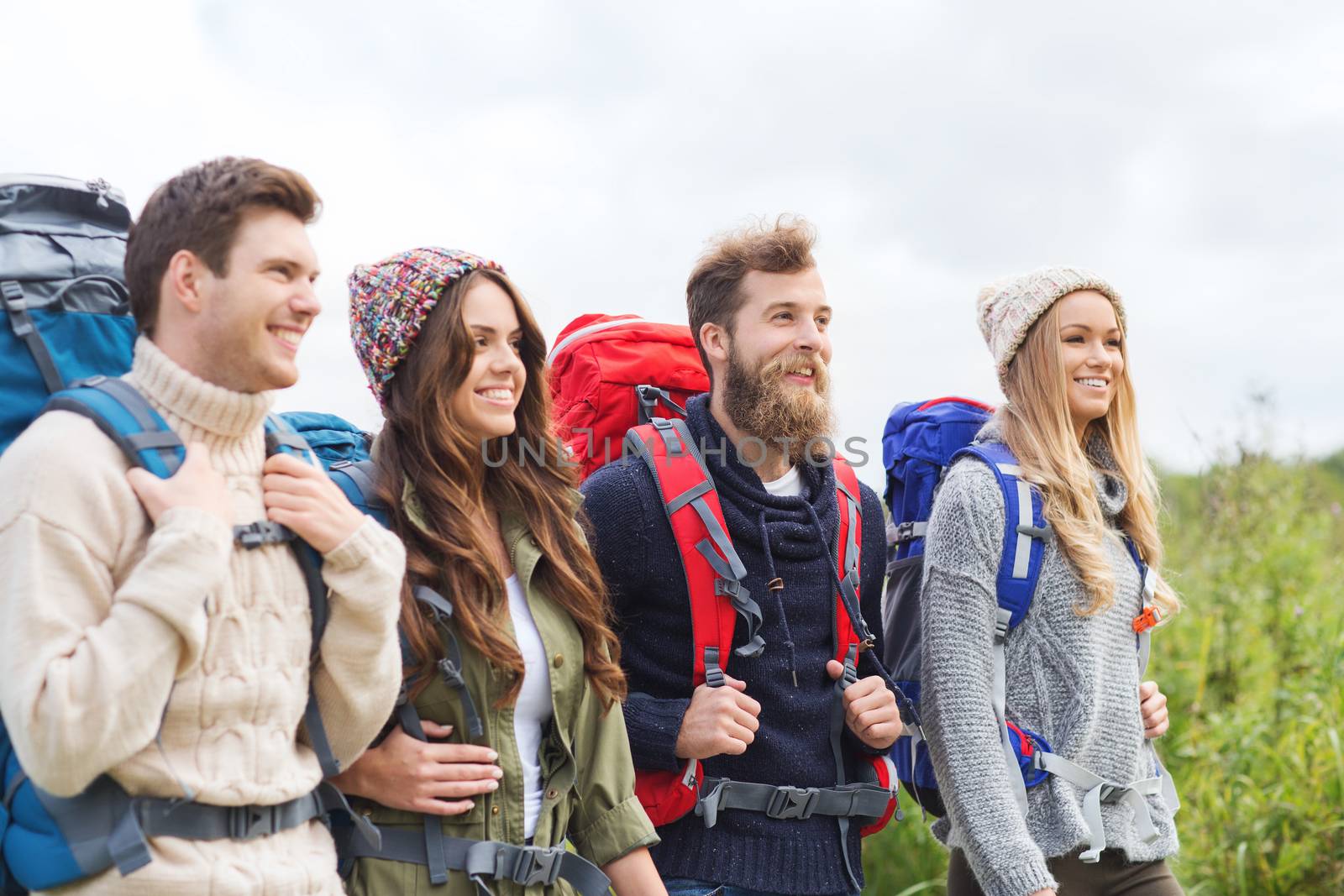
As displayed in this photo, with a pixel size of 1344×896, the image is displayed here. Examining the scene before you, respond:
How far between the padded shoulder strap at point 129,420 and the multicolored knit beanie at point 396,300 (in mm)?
854

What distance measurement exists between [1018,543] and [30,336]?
8.84 ft

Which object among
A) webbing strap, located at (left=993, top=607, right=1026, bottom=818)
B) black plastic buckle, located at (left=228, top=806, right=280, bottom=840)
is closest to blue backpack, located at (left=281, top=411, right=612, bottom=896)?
black plastic buckle, located at (left=228, top=806, right=280, bottom=840)

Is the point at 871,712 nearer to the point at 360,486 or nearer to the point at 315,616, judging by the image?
the point at 360,486

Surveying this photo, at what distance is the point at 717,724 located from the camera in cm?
317

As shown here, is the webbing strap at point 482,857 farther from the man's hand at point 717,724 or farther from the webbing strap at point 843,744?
the webbing strap at point 843,744

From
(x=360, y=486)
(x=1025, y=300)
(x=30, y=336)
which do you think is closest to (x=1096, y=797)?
(x=1025, y=300)

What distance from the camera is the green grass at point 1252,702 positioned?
18.6ft

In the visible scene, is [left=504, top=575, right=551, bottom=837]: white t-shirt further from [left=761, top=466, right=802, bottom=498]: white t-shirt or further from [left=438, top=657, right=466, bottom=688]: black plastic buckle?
[left=761, top=466, right=802, bottom=498]: white t-shirt

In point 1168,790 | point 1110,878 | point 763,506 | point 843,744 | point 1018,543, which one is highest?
point 763,506

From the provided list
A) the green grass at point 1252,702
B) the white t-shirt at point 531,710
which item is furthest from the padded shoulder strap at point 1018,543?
the white t-shirt at point 531,710

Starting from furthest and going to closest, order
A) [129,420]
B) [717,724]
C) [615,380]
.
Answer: [615,380]
[717,724]
[129,420]

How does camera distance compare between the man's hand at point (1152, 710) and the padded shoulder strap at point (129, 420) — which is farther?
the man's hand at point (1152, 710)

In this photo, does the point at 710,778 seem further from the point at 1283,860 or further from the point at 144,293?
Answer: the point at 1283,860

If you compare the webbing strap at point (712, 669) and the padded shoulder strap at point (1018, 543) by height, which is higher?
the padded shoulder strap at point (1018, 543)
